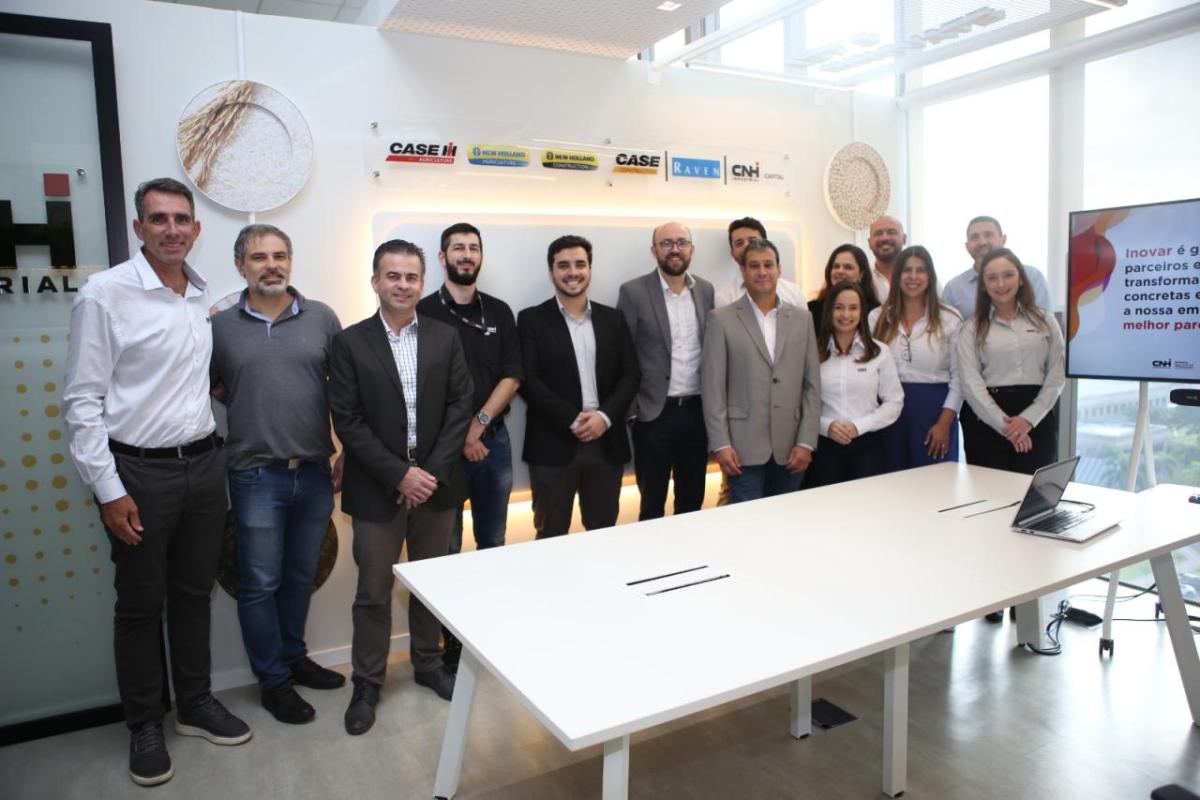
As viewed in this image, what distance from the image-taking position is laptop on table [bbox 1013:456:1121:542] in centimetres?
277

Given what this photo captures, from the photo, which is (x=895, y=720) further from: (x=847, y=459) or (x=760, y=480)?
(x=847, y=459)

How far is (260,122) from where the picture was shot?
361 centimetres

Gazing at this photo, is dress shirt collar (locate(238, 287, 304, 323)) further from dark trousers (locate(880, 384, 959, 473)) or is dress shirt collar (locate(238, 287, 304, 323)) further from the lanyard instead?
dark trousers (locate(880, 384, 959, 473))

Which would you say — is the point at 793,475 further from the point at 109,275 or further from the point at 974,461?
Result: the point at 109,275

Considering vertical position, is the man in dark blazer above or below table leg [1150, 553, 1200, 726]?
above

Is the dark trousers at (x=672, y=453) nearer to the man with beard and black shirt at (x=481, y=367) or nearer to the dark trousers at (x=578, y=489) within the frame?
the dark trousers at (x=578, y=489)

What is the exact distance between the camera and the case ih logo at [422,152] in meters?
3.91

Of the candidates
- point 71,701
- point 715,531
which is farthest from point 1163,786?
point 71,701

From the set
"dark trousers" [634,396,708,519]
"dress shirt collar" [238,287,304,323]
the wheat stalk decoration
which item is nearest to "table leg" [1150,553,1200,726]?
"dark trousers" [634,396,708,519]

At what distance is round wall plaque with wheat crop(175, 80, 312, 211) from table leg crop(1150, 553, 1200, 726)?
12.2 ft

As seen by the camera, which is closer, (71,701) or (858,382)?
(71,701)

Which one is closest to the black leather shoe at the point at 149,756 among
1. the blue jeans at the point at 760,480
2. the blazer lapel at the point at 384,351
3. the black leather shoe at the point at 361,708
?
the black leather shoe at the point at 361,708

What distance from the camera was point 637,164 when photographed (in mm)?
4559

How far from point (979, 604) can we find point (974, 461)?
2.23m
